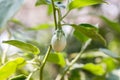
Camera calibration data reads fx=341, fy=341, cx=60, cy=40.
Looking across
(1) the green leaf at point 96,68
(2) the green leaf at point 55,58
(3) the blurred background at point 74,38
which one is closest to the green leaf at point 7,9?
(3) the blurred background at point 74,38

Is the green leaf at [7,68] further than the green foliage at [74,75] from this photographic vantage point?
No

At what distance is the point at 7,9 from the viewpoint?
0.58 meters

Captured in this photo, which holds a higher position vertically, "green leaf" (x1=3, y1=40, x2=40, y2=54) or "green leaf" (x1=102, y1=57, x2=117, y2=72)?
"green leaf" (x1=3, y1=40, x2=40, y2=54)

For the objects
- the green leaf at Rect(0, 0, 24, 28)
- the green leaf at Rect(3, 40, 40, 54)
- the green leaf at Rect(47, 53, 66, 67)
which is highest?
the green leaf at Rect(0, 0, 24, 28)

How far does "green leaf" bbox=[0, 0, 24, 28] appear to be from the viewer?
55cm

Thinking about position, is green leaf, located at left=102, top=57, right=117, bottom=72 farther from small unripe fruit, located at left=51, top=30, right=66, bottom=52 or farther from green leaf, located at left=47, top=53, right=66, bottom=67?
small unripe fruit, located at left=51, top=30, right=66, bottom=52

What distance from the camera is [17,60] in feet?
2.17

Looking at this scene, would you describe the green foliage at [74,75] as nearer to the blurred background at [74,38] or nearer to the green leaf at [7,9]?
the blurred background at [74,38]

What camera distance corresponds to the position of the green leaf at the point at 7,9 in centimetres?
55

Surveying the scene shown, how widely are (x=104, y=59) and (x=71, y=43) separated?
0.31 m

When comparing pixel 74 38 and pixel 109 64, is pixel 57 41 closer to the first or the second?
pixel 109 64

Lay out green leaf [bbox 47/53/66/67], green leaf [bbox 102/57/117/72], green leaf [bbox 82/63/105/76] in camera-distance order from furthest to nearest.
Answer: green leaf [bbox 102/57/117/72], green leaf [bbox 82/63/105/76], green leaf [bbox 47/53/66/67]

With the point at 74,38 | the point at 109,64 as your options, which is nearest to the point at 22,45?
the point at 109,64

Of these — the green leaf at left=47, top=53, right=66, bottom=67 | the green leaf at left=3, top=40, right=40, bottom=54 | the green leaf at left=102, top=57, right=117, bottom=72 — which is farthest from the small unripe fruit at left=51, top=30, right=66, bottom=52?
the green leaf at left=102, top=57, right=117, bottom=72
